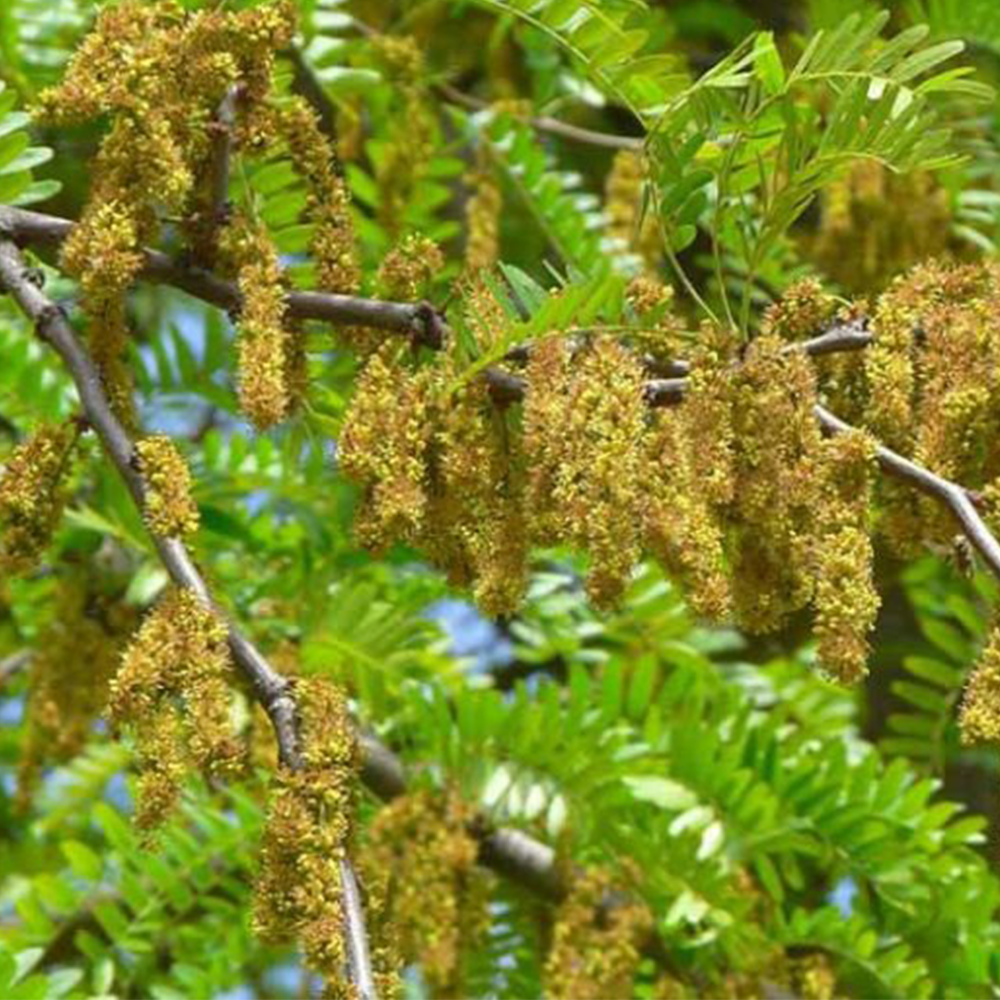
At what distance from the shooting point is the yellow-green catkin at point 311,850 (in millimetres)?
1341

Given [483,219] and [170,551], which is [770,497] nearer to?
[170,551]

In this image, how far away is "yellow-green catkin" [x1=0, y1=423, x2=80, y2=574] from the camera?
1572mm

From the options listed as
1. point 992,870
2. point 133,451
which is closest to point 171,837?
point 992,870

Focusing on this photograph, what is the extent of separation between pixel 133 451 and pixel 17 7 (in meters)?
1.24

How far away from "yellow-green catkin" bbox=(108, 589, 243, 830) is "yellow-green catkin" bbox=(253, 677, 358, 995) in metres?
0.04

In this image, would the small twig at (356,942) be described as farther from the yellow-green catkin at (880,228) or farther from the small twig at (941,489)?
the yellow-green catkin at (880,228)

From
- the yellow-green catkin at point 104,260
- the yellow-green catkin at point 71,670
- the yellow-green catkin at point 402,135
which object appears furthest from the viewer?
the yellow-green catkin at point 402,135

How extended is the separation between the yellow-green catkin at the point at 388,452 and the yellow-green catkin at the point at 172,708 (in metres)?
0.12

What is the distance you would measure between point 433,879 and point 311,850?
908 mm

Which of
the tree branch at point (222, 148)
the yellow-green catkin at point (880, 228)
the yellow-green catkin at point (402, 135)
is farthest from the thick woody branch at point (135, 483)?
the yellow-green catkin at point (880, 228)

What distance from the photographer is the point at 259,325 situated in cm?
153

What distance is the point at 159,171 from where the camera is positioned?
1.57m

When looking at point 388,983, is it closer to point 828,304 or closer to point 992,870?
point 828,304

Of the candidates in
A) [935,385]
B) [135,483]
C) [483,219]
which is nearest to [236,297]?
[135,483]
